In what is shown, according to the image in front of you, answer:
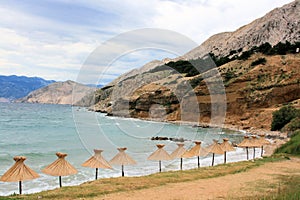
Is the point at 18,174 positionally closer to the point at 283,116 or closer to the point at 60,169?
the point at 60,169

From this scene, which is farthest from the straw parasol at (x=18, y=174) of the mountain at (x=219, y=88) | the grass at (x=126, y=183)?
the mountain at (x=219, y=88)

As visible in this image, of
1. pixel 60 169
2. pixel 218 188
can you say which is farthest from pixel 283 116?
pixel 60 169

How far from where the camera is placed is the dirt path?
11.2 meters

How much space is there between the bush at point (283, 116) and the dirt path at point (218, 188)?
28.6 meters

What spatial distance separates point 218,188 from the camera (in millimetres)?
12477

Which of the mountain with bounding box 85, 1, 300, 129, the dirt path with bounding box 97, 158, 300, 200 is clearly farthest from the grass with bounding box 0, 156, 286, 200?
the mountain with bounding box 85, 1, 300, 129

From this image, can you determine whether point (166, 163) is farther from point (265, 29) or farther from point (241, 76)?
point (265, 29)

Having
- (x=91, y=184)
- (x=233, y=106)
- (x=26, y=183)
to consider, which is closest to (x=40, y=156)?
(x=26, y=183)

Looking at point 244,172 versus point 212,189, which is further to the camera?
point 244,172

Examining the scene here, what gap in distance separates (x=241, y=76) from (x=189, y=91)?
1141cm

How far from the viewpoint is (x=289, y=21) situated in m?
108

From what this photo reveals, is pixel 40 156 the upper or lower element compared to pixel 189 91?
lower

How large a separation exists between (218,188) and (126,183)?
11.9 ft

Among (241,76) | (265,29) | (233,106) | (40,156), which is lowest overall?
(40,156)
